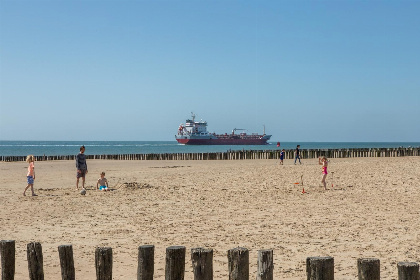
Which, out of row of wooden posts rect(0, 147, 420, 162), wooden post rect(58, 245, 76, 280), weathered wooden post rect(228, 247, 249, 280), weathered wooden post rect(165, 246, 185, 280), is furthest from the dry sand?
row of wooden posts rect(0, 147, 420, 162)

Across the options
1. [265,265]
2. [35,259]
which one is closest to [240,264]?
[265,265]

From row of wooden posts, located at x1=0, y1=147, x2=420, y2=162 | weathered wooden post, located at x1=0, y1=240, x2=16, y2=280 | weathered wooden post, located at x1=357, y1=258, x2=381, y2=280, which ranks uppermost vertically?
weathered wooden post, located at x1=357, y1=258, x2=381, y2=280

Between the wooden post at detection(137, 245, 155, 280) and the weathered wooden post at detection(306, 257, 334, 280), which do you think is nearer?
the weathered wooden post at detection(306, 257, 334, 280)

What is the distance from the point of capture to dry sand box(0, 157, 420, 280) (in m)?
8.08

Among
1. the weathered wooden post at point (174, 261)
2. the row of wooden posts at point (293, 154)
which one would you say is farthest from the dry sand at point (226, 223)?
the row of wooden posts at point (293, 154)

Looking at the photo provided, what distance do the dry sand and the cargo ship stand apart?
130617 mm

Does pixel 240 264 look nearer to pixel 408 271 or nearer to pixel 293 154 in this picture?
pixel 408 271

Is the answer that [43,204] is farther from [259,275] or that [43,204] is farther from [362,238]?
[259,275]

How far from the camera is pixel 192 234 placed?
10.2 metres

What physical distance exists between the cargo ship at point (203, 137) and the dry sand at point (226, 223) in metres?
131

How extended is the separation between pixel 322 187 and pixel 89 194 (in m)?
8.72

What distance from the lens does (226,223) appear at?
11.5 metres

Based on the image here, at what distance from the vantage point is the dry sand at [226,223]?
808cm

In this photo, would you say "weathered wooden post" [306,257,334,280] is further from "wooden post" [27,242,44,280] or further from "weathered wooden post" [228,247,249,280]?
"wooden post" [27,242,44,280]
